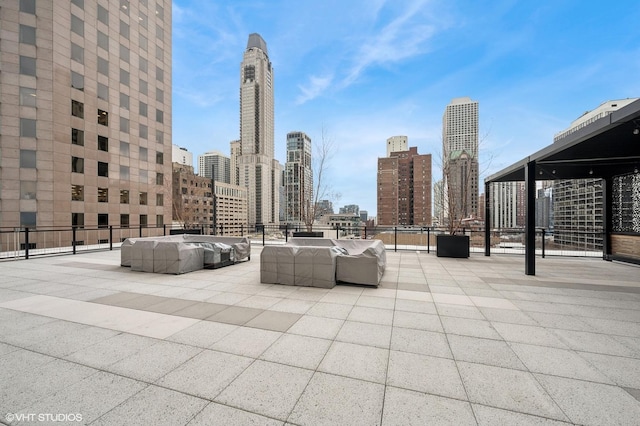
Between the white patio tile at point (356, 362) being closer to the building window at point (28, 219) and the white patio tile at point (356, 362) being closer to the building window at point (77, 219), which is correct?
the building window at point (28, 219)

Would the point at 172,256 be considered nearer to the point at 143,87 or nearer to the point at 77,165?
the point at 77,165

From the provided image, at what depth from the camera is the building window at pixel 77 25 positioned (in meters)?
20.2

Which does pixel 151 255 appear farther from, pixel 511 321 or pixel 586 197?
pixel 586 197

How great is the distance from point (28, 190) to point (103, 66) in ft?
39.7

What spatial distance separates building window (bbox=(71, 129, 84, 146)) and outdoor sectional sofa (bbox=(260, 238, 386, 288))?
938 inches

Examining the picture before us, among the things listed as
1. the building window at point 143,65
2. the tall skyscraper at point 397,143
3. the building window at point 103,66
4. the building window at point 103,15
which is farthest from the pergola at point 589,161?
the tall skyscraper at point 397,143

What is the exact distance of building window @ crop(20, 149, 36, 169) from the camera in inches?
703

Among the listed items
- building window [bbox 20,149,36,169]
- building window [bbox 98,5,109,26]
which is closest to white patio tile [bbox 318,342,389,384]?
building window [bbox 20,149,36,169]

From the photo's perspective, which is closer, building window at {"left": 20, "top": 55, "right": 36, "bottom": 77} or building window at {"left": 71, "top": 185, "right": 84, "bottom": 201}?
building window at {"left": 20, "top": 55, "right": 36, "bottom": 77}

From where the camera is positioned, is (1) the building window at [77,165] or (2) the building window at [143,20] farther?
(2) the building window at [143,20]

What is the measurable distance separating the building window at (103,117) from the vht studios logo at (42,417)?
27.9 meters

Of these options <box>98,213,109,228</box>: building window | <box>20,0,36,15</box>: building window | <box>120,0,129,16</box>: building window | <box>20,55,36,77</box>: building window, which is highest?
<box>120,0,129,16</box>: building window

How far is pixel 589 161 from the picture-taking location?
25.5 feet

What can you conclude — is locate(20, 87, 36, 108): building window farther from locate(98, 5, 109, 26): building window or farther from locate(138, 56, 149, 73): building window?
locate(138, 56, 149, 73): building window
